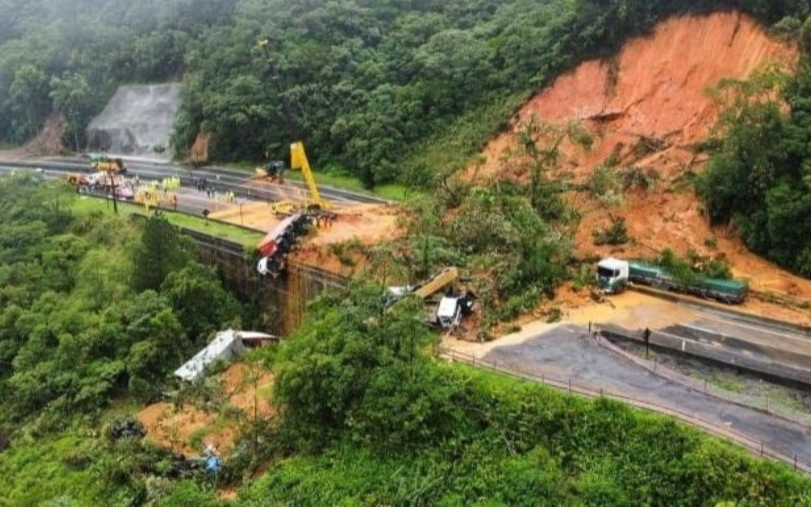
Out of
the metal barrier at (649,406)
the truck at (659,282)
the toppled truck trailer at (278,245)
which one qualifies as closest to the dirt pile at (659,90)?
the truck at (659,282)

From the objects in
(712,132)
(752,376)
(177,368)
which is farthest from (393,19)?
(752,376)

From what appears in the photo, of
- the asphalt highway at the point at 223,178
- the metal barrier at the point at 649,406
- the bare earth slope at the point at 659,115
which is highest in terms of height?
the bare earth slope at the point at 659,115

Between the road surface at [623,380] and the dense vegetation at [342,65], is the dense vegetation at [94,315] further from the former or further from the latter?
the dense vegetation at [342,65]

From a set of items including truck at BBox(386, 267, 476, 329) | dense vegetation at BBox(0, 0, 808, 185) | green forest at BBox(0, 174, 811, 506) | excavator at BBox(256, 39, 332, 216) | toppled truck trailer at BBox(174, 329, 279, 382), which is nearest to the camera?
green forest at BBox(0, 174, 811, 506)

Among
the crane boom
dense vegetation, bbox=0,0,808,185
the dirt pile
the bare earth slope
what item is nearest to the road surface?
the bare earth slope

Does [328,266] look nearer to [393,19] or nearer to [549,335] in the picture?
[549,335]

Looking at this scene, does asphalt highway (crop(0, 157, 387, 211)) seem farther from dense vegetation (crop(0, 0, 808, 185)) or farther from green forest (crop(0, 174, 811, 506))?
green forest (crop(0, 174, 811, 506))

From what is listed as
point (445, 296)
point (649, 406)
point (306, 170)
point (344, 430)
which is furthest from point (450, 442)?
point (306, 170)

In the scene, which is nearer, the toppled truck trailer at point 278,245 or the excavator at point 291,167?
the toppled truck trailer at point 278,245
